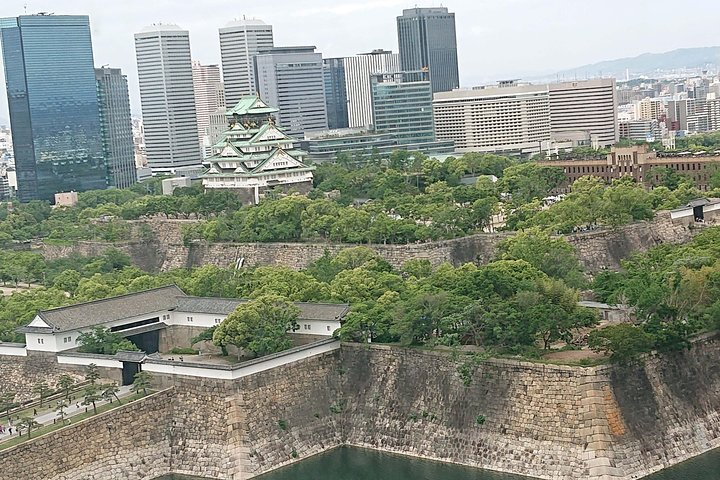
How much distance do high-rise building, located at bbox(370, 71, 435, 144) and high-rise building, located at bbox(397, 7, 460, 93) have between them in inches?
1751

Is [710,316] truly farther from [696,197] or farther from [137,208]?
[137,208]

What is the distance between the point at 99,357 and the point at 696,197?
87.1 feet

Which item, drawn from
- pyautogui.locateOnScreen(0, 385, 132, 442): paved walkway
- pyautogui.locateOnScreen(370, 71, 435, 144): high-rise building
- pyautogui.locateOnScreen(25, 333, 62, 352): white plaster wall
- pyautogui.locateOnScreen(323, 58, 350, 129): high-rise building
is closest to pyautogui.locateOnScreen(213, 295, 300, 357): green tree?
pyautogui.locateOnScreen(0, 385, 132, 442): paved walkway

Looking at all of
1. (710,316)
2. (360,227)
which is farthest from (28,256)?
(710,316)

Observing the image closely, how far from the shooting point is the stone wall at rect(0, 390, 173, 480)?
25.5 m

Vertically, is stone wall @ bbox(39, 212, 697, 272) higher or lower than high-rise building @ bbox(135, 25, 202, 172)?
lower

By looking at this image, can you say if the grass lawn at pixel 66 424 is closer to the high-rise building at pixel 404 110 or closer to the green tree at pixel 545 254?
the green tree at pixel 545 254

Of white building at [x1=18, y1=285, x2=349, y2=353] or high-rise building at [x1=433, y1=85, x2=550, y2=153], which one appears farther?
high-rise building at [x1=433, y1=85, x2=550, y2=153]

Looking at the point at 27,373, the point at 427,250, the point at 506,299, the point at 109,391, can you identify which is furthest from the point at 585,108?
the point at 109,391

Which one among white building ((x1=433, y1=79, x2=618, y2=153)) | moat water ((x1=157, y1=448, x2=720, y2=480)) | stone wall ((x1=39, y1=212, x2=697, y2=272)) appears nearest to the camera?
moat water ((x1=157, y1=448, x2=720, y2=480))

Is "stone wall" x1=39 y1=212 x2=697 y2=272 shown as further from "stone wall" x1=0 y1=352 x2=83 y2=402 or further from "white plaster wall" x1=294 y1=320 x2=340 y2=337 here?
"stone wall" x1=0 y1=352 x2=83 y2=402

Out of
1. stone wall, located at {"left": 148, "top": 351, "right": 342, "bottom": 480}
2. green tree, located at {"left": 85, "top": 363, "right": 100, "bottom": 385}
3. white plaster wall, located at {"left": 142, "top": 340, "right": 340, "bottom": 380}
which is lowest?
stone wall, located at {"left": 148, "top": 351, "right": 342, "bottom": 480}

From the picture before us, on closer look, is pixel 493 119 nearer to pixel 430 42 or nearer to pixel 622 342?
pixel 430 42

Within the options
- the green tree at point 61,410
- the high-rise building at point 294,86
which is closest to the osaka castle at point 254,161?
the green tree at point 61,410
